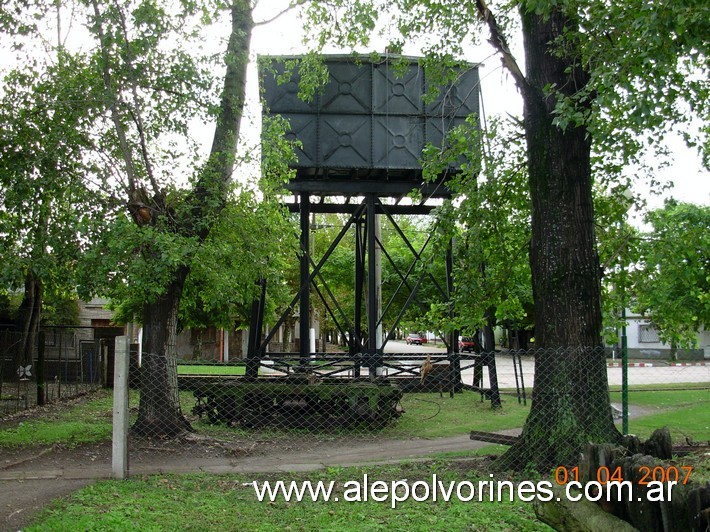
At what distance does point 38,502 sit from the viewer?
22.5 ft

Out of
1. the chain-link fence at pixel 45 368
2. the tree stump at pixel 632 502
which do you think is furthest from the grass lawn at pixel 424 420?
the tree stump at pixel 632 502

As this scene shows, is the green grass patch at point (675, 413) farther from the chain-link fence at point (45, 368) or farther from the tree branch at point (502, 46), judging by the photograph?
the chain-link fence at point (45, 368)

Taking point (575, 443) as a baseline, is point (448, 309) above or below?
above

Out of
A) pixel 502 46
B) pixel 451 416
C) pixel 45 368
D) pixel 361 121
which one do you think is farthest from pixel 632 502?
pixel 45 368

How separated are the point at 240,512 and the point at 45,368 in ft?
44.3

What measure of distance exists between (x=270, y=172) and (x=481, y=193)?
4091 millimetres

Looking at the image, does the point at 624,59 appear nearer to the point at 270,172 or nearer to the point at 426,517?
the point at 426,517

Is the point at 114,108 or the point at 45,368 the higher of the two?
the point at 114,108

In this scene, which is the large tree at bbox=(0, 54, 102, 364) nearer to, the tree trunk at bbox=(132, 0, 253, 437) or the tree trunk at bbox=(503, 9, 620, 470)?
the tree trunk at bbox=(132, 0, 253, 437)

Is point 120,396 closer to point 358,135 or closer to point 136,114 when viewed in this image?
point 136,114

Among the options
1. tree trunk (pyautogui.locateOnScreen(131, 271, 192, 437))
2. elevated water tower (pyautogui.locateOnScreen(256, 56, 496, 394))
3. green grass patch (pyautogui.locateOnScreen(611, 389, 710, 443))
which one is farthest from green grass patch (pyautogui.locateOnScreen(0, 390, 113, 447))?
green grass patch (pyautogui.locateOnScreen(611, 389, 710, 443))

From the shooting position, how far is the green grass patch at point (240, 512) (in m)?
5.96

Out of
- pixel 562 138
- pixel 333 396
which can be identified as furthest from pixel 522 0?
pixel 333 396

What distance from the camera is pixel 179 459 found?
32.1ft
